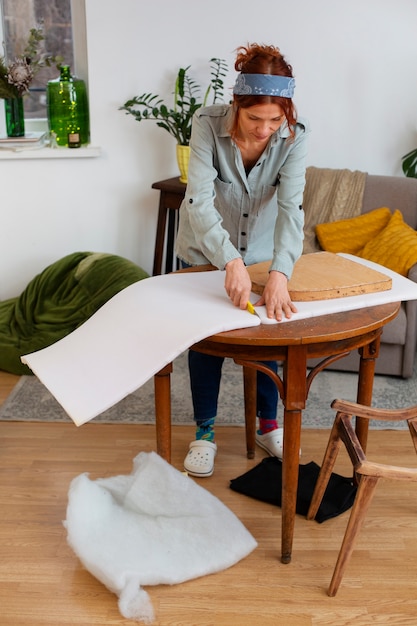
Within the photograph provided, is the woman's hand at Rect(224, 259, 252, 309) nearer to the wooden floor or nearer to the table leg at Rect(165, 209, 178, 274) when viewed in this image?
the wooden floor

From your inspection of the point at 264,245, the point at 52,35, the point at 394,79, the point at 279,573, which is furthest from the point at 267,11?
the point at 279,573

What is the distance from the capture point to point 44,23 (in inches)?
150

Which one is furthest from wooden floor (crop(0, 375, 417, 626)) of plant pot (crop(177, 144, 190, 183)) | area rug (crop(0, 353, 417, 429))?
plant pot (crop(177, 144, 190, 183))

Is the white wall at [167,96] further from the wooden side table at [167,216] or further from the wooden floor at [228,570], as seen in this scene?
the wooden floor at [228,570]

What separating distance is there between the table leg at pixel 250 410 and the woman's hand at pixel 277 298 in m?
0.57

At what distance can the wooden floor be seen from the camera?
6.10 feet

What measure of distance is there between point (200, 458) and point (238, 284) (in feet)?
2.47

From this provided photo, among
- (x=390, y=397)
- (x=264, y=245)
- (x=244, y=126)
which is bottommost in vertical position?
(x=390, y=397)

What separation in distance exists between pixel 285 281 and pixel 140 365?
421 mm

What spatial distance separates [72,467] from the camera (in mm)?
2512

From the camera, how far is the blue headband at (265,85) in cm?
192

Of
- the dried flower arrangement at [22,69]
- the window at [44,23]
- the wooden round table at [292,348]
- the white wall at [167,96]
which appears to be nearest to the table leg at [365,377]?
the wooden round table at [292,348]

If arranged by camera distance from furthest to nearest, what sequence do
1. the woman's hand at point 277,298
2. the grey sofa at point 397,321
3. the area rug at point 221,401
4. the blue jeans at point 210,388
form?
the grey sofa at point 397,321
the area rug at point 221,401
the blue jeans at point 210,388
the woman's hand at point 277,298

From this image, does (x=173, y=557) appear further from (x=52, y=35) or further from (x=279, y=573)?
(x=52, y=35)
